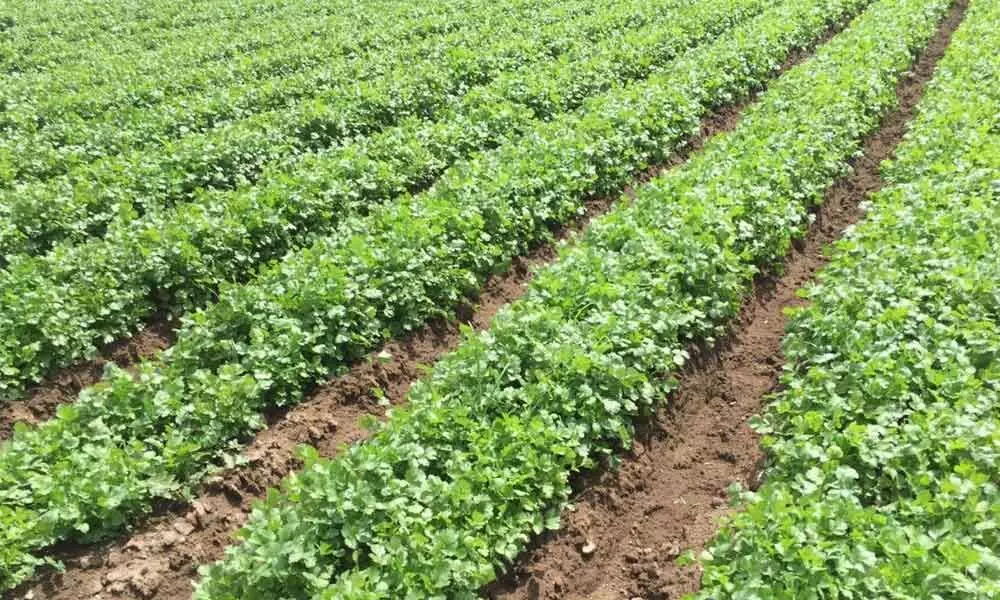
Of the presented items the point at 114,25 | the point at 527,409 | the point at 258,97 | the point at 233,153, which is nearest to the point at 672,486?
the point at 527,409

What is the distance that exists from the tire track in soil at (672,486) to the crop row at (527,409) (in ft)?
0.76

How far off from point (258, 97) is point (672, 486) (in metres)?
11.0

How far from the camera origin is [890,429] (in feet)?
16.0

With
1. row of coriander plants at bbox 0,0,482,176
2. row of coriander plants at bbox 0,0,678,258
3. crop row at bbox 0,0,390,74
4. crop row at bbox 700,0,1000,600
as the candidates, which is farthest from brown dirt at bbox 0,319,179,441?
crop row at bbox 0,0,390,74

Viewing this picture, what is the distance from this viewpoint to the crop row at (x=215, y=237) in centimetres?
707

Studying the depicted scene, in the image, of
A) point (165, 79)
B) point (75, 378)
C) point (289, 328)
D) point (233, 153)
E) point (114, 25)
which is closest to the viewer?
point (289, 328)

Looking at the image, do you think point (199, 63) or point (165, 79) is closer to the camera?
point (165, 79)

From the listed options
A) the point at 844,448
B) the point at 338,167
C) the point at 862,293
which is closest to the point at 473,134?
the point at 338,167

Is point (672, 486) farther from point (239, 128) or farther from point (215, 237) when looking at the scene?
point (239, 128)

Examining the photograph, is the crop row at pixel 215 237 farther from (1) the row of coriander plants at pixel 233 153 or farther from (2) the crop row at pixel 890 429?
(2) the crop row at pixel 890 429

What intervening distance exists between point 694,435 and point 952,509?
2274 millimetres

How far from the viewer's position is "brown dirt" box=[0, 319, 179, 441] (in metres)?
6.67

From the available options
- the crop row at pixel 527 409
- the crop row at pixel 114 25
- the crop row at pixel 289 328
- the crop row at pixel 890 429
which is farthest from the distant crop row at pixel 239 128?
the crop row at pixel 890 429

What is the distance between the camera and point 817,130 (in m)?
10.4
